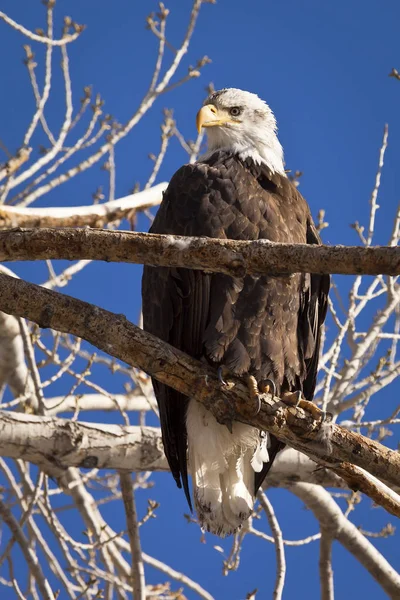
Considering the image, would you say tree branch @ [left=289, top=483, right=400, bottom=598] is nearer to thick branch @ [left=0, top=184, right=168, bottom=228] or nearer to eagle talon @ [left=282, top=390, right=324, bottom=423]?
eagle talon @ [left=282, top=390, right=324, bottom=423]

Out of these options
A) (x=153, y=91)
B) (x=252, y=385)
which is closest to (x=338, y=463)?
(x=252, y=385)

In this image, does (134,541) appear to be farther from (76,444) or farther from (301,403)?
(301,403)

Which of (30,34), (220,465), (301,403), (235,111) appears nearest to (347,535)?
(220,465)

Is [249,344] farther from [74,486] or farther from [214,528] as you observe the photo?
[74,486]

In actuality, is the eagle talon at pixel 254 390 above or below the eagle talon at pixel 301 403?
above

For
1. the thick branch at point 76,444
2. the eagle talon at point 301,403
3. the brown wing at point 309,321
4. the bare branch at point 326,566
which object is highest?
the brown wing at point 309,321

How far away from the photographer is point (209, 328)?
3842 millimetres

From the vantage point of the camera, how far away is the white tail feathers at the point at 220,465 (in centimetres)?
410

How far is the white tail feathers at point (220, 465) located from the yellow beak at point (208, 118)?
1605mm

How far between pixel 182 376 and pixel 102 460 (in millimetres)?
1368

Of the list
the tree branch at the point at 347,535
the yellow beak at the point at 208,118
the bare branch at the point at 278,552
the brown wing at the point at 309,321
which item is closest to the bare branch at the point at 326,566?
the tree branch at the point at 347,535

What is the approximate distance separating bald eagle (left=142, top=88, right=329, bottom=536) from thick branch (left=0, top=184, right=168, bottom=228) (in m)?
1.39

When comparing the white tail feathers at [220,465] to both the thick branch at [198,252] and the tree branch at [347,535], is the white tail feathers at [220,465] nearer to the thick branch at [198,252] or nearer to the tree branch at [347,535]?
the tree branch at [347,535]

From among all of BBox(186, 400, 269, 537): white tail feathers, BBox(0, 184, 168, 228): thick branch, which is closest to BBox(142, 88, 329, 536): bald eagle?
BBox(186, 400, 269, 537): white tail feathers
